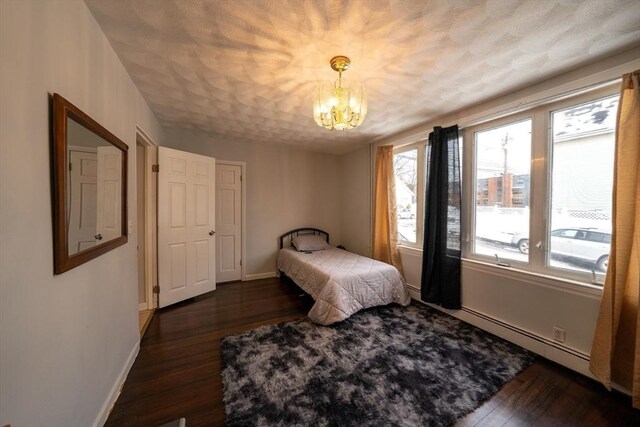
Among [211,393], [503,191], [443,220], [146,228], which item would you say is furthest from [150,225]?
[503,191]

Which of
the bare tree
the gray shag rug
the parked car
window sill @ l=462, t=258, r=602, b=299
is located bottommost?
the gray shag rug

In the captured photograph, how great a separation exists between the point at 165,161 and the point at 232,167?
114 centimetres

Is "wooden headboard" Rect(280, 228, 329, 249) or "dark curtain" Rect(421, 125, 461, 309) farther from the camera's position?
"wooden headboard" Rect(280, 228, 329, 249)

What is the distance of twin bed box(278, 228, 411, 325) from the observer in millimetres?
A: 2588

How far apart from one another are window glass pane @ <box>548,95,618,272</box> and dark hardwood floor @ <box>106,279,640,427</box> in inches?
35.9

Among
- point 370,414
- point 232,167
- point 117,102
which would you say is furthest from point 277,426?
point 232,167

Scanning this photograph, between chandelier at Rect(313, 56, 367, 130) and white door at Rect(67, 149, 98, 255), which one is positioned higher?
chandelier at Rect(313, 56, 367, 130)

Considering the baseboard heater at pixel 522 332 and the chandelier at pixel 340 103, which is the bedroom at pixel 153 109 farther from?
the chandelier at pixel 340 103

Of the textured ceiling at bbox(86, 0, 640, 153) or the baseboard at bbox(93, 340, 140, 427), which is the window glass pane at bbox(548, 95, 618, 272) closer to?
the textured ceiling at bbox(86, 0, 640, 153)

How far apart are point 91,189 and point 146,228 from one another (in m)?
1.84

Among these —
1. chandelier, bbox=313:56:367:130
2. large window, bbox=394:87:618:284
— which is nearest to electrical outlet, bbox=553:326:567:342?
large window, bbox=394:87:618:284

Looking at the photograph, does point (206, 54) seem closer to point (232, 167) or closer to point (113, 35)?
point (113, 35)

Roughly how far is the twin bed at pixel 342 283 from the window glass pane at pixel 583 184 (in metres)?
1.56

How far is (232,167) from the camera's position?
4.02 metres
